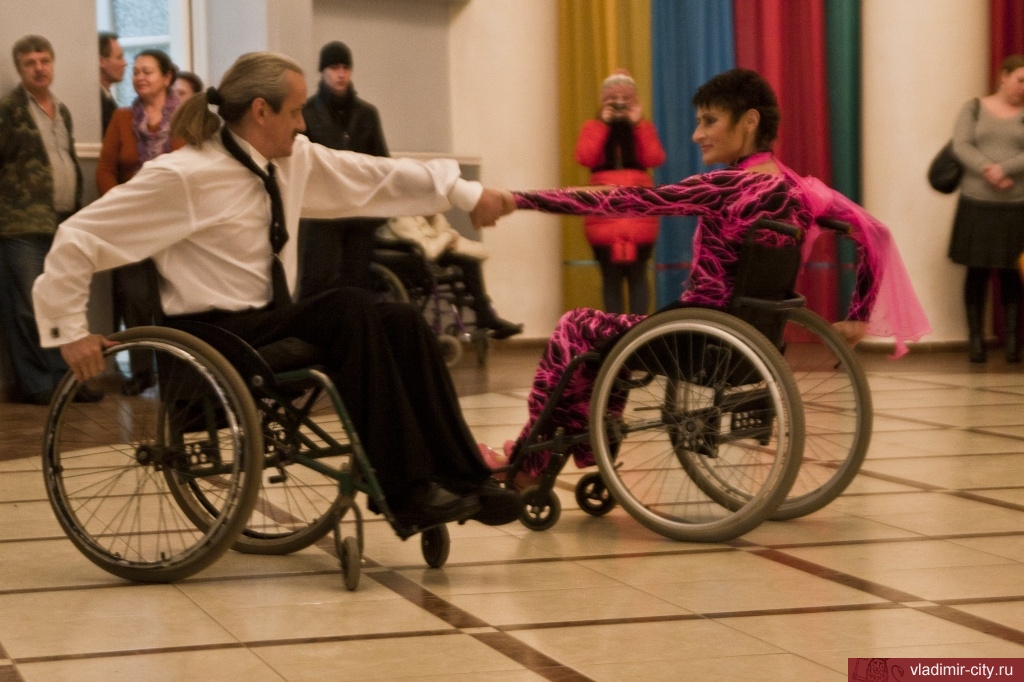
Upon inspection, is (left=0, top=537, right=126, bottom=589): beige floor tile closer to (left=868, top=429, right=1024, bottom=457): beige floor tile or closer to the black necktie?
the black necktie

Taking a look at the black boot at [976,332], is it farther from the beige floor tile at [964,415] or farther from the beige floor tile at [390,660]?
the beige floor tile at [390,660]

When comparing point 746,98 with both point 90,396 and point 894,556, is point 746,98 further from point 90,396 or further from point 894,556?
point 90,396

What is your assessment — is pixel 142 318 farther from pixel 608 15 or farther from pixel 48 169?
pixel 608 15

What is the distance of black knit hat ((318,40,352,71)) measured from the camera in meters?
5.96

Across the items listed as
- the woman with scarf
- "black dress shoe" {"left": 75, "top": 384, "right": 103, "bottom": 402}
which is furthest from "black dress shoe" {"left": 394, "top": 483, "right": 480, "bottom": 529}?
the woman with scarf

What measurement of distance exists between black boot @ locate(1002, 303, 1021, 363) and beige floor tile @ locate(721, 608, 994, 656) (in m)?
4.40

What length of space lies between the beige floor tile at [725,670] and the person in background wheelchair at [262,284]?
57 cm

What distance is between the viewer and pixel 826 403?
10.8 feet

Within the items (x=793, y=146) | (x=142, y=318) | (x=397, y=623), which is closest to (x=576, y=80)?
(x=793, y=146)

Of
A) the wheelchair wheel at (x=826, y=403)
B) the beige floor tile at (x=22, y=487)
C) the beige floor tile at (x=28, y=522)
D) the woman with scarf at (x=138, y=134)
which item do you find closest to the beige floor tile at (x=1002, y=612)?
the wheelchair wheel at (x=826, y=403)

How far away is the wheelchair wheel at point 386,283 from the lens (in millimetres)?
6078

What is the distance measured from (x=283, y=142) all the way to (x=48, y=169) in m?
2.78

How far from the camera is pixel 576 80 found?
7211 mm

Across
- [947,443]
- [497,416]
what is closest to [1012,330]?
[947,443]
